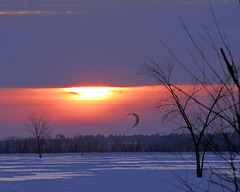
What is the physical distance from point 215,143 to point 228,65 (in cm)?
63

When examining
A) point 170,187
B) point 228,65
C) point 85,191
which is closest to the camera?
point 228,65

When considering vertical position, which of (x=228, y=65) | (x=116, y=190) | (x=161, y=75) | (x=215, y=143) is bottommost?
(x=116, y=190)

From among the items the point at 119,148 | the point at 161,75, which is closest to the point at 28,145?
the point at 119,148

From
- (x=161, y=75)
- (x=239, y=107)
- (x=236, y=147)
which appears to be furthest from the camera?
(x=161, y=75)

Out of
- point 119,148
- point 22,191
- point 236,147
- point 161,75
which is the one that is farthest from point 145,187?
point 119,148

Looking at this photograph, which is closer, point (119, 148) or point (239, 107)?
point (239, 107)

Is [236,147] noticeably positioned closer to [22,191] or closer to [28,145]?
[22,191]

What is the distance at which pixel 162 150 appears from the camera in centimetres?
13838

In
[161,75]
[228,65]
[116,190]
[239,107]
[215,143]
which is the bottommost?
[116,190]

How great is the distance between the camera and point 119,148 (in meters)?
150

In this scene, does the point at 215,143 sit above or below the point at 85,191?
above

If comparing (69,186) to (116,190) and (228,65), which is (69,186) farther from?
(228,65)

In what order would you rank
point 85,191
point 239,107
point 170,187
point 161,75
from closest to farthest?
point 239,107 → point 85,191 → point 170,187 → point 161,75

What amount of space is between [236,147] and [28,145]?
518ft
